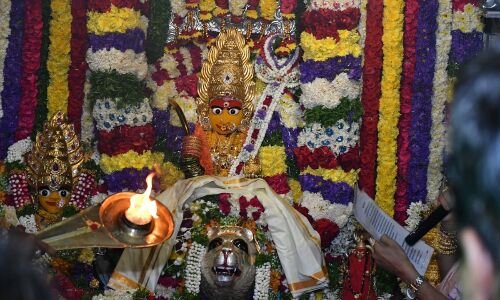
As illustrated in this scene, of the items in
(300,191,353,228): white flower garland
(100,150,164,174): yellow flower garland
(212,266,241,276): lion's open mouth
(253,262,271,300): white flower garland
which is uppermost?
(100,150,164,174): yellow flower garland

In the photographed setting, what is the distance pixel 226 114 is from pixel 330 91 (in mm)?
1003

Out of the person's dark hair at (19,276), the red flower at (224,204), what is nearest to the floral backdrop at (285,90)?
the red flower at (224,204)

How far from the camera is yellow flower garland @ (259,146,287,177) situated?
6.84m

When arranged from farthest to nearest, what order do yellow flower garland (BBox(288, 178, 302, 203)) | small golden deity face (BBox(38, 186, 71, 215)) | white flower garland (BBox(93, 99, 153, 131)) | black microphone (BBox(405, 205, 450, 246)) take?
yellow flower garland (BBox(288, 178, 302, 203))
small golden deity face (BBox(38, 186, 71, 215))
white flower garland (BBox(93, 99, 153, 131))
black microphone (BBox(405, 205, 450, 246))

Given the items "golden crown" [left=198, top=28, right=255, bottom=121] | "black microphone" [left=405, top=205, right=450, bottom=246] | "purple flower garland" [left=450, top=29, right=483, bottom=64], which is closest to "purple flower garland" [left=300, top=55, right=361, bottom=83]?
"golden crown" [left=198, top=28, right=255, bottom=121]

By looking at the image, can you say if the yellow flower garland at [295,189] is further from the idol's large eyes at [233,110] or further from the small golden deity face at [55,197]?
the small golden deity face at [55,197]

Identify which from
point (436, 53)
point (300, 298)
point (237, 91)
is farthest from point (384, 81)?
point (300, 298)

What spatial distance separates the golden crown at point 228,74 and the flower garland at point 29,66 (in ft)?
4.88

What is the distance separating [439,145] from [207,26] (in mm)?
2277

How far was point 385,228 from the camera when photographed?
5840 mm

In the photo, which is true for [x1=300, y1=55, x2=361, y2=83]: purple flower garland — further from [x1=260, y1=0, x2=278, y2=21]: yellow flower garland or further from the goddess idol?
the goddess idol

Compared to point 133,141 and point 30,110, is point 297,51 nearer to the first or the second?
point 133,141

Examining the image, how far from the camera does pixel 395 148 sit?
681 centimetres

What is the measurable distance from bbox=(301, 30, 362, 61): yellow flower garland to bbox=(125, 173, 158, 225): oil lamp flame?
2901 millimetres
